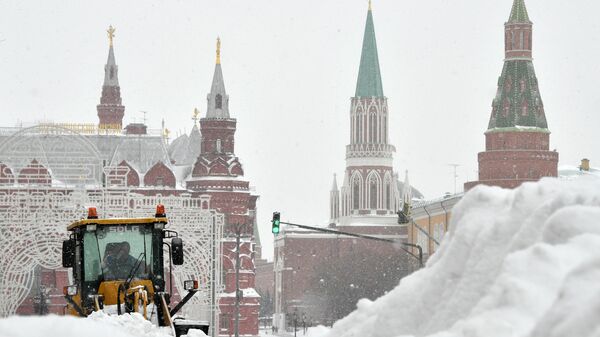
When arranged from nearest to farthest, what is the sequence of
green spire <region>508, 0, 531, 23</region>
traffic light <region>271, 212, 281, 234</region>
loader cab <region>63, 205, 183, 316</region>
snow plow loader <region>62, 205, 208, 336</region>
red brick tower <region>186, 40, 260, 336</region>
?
1. snow plow loader <region>62, 205, 208, 336</region>
2. loader cab <region>63, 205, 183, 316</region>
3. traffic light <region>271, 212, 281, 234</region>
4. red brick tower <region>186, 40, 260, 336</region>
5. green spire <region>508, 0, 531, 23</region>

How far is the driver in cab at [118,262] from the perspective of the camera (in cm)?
2008

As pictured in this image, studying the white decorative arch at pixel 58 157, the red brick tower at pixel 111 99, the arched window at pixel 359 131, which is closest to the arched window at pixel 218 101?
the white decorative arch at pixel 58 157

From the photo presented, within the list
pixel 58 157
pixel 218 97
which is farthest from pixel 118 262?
pixel 218 97

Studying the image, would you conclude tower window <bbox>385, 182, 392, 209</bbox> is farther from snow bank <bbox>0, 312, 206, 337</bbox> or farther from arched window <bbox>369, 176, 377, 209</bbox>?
snow bank <bbox>0, 312, 206, 337</bbox>

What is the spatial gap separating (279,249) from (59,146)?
189 feet

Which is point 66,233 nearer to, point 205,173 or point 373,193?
point 205,173

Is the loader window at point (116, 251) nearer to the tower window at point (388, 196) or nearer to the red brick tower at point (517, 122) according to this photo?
the red brick tower at point (517, 122)

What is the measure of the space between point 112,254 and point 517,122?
8762 cm

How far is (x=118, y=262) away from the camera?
20.4 m

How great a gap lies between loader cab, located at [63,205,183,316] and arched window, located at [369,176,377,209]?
133 m

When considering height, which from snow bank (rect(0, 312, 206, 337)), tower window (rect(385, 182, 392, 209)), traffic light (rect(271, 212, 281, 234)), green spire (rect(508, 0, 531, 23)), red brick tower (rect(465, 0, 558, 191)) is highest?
green spire (rect(508, 0, 531, 23))

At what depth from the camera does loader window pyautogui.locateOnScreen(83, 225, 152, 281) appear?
65.7 ft

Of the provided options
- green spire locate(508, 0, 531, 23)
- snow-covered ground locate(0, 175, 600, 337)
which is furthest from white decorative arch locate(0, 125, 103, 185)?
snow-covered ground locate(0, 175, 600, 337)

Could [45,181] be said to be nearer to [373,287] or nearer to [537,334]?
[373,287]
